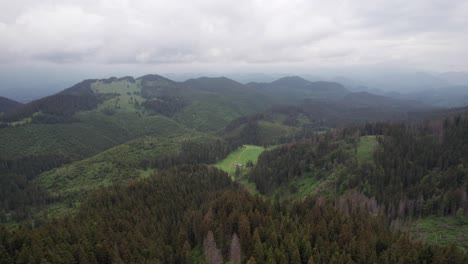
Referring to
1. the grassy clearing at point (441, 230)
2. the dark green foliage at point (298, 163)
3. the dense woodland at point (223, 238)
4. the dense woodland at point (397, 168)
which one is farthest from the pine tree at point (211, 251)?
the dark green foliage at point (298, 163)

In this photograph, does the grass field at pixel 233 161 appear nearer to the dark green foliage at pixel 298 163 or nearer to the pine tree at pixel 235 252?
the dark green foliage at pixel 298 163

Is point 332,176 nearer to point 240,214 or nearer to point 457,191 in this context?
point 457,191

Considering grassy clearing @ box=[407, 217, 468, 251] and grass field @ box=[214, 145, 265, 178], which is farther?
grass field @ box=[214, 145, 265, 178]

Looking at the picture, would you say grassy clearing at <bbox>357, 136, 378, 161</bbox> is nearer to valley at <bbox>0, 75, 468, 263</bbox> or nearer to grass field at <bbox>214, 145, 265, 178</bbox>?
valley at <bbox>0, 75, 468, 263</bbox>

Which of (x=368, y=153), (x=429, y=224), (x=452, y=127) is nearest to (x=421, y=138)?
(x=452, y=127)

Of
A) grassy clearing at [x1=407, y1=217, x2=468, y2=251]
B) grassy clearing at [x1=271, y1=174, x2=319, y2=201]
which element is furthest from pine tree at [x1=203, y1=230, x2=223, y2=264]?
grassy clearing at [x1=271, y1=174, x2=319, y2=201]

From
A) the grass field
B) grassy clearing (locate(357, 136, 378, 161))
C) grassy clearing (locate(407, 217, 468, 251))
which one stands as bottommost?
the grass field

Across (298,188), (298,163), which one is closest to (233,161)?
(298,163)
